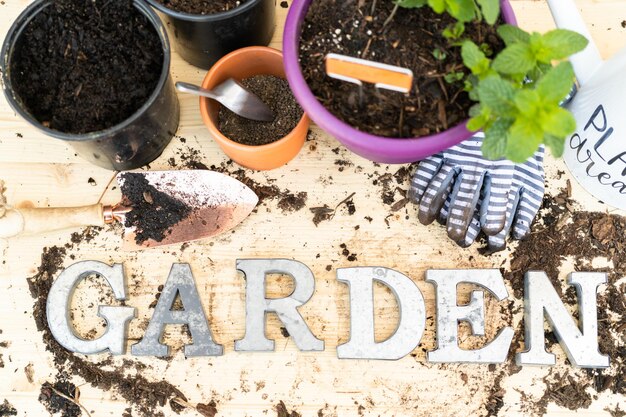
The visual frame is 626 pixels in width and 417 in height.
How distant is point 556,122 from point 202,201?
547mm

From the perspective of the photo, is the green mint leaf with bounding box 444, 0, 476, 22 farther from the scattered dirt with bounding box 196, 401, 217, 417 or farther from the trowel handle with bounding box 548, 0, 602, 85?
the scattered dirt with bounding box 196, 401, 217, 417

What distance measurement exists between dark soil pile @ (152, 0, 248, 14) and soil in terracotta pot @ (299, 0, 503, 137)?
145 millimetres

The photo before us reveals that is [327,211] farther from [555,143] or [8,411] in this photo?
[8,411]

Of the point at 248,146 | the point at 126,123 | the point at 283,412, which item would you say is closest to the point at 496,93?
the point at 248,146

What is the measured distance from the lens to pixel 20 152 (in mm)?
992

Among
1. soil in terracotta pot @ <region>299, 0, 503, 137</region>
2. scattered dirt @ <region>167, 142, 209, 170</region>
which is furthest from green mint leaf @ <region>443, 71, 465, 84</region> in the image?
scattered dirt @ <region>167, 142, 209, 170</region>

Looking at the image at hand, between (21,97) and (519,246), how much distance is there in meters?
0.79

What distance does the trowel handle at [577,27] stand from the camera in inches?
32.0

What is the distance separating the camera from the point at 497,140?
0.67 metres

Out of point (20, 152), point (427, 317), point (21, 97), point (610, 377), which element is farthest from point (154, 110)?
point (610, 377)

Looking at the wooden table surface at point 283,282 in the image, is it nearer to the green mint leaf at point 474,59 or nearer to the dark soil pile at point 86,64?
the dark soil pile at point 86,64

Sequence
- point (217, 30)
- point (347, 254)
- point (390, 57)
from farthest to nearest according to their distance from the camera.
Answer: point (347, 254)
point (217, 30)
point (390, 57)

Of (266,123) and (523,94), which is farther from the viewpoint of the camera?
(266,123)

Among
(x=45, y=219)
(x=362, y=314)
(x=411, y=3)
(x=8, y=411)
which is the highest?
(x=411, y=3)
